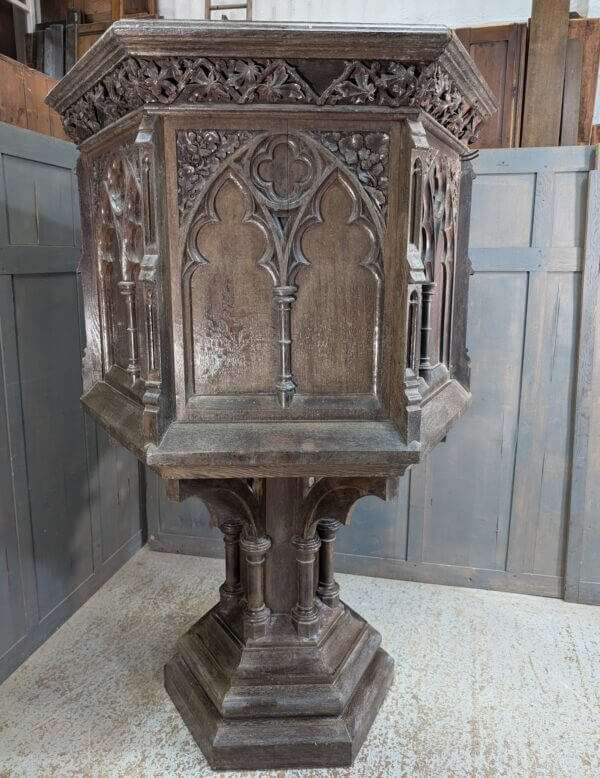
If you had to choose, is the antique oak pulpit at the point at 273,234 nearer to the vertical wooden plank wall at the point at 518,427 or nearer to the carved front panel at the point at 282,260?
the carved front panel at the point at 282,260

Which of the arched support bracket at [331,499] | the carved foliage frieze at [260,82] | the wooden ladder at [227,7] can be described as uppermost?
the wooden ladder at [227,7]

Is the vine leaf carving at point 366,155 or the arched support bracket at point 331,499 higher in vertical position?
the vine leaf carving at point 366,155

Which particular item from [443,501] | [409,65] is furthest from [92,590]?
[409,65]

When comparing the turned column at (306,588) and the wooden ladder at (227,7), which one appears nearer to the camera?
the turned column at (306,588)

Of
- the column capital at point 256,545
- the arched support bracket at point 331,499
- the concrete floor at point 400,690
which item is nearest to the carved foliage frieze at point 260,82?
the arched support bracket at point 331,499

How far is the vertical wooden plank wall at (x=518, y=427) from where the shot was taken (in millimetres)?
2227

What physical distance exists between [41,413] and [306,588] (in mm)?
1097

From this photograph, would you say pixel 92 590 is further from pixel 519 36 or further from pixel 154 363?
pixel 519 36

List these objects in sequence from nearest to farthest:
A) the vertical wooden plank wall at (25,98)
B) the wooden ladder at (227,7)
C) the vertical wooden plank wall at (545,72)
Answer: the vertical wooden plank wall at (25,98) < the vertical wooden plank wall at (545,72) < the wooden ladder at (227,7)

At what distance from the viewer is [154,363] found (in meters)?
1.28

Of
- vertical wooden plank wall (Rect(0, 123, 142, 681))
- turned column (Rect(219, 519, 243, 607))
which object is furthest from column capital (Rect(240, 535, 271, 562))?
vertical wooden plank wall (Rect(0, 123, 142, 681))

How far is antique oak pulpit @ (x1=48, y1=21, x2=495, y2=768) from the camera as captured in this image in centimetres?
118

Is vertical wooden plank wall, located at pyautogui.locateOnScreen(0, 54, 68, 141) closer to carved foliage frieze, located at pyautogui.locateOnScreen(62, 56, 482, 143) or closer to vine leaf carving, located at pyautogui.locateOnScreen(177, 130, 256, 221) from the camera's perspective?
carved foliage frieze, located at pyautogui.locateOnScreen(62, 56, 482, 143)

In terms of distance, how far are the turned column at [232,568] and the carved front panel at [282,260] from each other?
73cm
